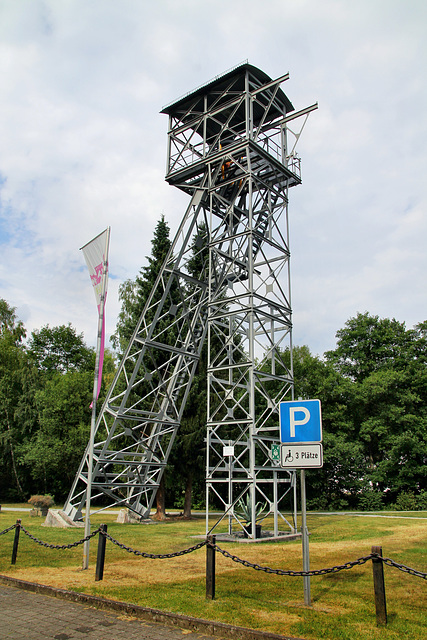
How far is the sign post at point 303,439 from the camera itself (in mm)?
6435

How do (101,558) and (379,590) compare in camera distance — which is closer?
(379,590)

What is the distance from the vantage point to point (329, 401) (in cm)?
3147

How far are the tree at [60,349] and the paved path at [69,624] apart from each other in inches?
1641

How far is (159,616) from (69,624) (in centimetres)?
105

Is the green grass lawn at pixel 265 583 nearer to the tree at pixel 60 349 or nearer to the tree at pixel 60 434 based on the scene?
the tree at pixel 60 434

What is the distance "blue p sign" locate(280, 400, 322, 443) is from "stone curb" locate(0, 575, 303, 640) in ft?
7.88

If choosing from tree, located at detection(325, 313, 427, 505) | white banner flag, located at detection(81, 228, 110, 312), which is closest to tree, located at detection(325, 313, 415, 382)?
tree, located at detection(325, 313, 427, 505)

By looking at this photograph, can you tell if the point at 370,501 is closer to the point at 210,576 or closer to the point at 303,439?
the point at 210,576

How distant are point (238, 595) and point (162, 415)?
1122cm

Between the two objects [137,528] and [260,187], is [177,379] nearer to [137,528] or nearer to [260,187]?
[137,528]

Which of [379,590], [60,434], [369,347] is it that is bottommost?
[379,590]

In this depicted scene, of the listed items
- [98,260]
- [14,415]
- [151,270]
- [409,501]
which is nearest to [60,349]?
[14,415]

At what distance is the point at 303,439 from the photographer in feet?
21.6

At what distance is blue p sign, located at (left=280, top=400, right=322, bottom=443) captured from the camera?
6543 mm
